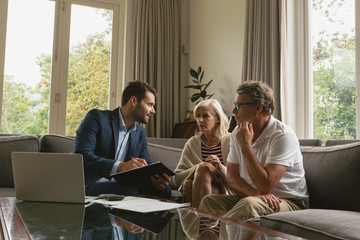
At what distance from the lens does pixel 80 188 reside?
1.54 meters

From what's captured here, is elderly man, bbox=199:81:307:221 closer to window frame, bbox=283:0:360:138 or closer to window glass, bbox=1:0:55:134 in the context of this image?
window frame, bbox=283:0:360:138

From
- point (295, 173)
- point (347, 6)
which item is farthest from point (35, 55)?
point (295, 173)

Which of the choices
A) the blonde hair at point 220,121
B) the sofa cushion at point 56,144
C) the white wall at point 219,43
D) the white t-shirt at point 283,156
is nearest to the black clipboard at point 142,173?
the white t-shirt at point 283,156

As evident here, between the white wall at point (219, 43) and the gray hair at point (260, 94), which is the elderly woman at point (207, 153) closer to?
the gray hair at point (260, 94)

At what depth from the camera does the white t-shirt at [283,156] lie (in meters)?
1.79

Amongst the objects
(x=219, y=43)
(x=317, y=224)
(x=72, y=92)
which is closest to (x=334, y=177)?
(x=317, y=224)

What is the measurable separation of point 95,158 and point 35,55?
3172mm

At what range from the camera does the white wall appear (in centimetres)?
425

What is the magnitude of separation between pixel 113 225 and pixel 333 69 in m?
2.66

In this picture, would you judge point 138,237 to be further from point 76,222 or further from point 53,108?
point 53,108

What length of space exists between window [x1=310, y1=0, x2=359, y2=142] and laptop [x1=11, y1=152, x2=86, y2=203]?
2.31m

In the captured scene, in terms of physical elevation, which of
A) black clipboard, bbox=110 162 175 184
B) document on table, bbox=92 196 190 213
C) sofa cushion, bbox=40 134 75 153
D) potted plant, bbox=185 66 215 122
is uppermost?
potted plant, bbox=185 66 215 122

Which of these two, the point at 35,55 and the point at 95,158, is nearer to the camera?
the point at 95,158

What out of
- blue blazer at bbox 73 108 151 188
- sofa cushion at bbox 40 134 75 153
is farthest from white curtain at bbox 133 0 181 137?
blue blazer at bbox 73 108 151 188
